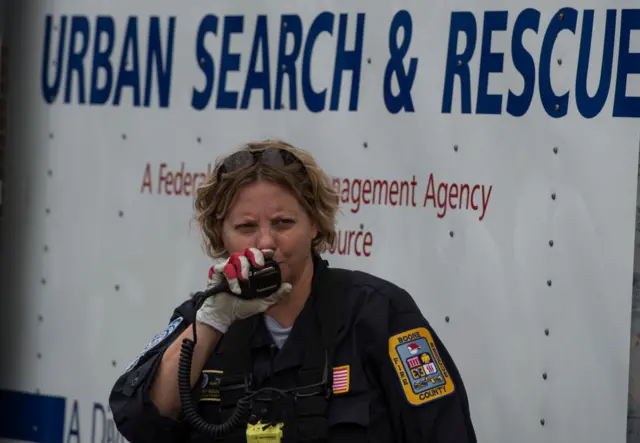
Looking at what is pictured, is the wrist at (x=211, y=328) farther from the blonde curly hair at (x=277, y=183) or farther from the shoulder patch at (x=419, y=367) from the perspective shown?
the shoulder patch at (x=419, y=367)

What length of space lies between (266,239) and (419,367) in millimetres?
429

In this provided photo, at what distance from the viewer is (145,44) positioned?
4.29 metres

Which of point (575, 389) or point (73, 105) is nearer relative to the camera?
point (575, 389)

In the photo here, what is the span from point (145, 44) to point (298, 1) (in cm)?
62

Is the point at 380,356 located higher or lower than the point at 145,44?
lower

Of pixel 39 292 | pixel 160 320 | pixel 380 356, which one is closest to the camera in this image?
pixel 380 356

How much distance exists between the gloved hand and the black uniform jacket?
4.1 inches

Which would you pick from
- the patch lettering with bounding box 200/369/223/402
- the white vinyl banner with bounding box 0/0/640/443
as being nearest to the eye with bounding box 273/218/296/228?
the patch lettering with bounding box 200/369/223/402

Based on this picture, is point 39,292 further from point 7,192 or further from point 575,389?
point 575,389

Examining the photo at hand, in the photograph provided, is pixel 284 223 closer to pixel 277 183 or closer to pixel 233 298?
pixel 277 183

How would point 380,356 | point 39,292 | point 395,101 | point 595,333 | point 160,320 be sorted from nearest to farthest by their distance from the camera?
point 380,356 < point 595,333 < point 395,101 < point 160,320 < point 39,292

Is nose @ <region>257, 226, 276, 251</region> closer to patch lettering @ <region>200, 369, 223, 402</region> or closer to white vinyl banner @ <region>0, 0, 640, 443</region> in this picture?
patch lettering @ <region>200, 369, 223, 402</region>

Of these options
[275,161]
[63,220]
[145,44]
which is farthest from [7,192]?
[275,161]

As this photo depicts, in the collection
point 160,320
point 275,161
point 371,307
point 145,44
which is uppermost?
point 145,44
